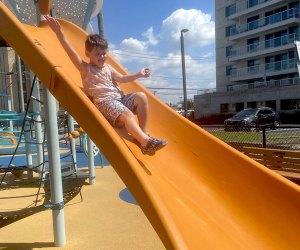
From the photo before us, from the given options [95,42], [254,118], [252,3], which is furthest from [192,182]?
[252,3]

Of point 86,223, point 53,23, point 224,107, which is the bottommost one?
point 86,223

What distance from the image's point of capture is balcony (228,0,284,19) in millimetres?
37697

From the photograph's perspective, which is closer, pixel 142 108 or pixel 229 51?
pixel 142 108

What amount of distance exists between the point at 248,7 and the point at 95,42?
136 ft

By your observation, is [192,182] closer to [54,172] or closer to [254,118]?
[54,172]

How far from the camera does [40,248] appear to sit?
347cm

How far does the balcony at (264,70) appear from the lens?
35009mm

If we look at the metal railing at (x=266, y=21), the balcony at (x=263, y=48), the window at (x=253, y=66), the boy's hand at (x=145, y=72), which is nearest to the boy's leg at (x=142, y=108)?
the boy's hand at (x=145, y=72)

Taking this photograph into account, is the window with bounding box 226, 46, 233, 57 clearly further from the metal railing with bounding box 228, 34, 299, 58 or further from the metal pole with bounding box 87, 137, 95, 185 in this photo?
the metal pole with bounding box 87, 137, 95, 185

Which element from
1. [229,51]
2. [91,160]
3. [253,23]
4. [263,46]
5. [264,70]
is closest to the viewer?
[91,160]

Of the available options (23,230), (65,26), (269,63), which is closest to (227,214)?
(23,230)

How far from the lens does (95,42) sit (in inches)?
140

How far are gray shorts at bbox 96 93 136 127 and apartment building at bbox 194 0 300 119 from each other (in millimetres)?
28573

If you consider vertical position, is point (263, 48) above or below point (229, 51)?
below
